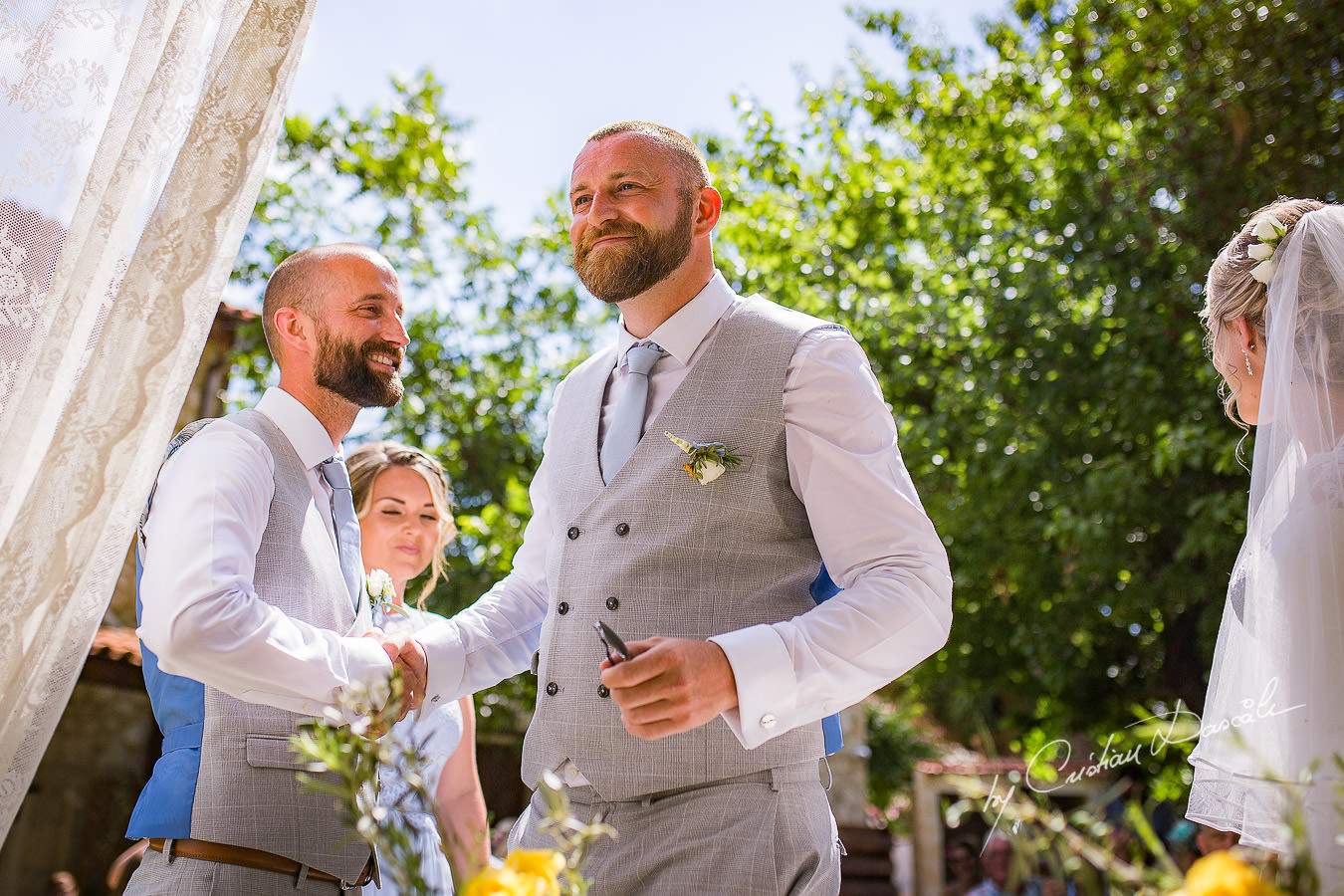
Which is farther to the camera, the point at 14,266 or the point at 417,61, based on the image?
the point at 417,61

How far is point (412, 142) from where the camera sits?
40.0 feet

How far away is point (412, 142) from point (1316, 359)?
11208mm

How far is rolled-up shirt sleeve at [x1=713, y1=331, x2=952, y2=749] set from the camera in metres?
1.75

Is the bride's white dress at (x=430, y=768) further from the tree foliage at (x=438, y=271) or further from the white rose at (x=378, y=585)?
the tree foliage at (x=438, y=271)

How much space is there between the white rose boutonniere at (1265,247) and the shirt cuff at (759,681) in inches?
61.2

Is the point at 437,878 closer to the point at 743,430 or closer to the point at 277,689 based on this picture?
the point at 277,689

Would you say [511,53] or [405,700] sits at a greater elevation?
[511,53]

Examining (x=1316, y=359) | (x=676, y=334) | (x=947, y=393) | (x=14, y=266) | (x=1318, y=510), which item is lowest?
(x=14, y=266)

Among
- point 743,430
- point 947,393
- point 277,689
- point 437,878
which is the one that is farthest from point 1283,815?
point 947,393

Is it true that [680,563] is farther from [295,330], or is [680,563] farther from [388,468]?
[388,468]

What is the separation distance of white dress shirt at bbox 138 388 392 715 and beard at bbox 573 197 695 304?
0.83 m

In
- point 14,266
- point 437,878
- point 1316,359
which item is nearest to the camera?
point 14,266

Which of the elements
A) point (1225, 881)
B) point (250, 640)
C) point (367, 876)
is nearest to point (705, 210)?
point (250, 640)

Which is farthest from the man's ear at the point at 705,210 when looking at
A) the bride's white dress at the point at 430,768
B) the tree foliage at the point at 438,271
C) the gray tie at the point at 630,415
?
the tree foliage at the point at 438,271
